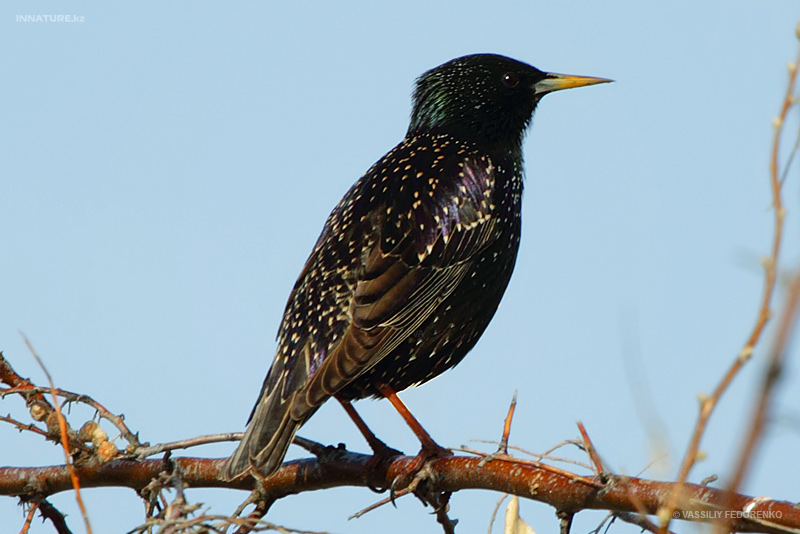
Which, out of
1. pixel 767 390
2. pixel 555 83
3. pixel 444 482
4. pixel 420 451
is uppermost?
pixel 555 83

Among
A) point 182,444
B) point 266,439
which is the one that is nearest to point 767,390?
point 182,444

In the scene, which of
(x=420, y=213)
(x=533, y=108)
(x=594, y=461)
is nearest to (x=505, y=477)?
(x=594, y=461)

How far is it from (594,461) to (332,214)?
8.32ft

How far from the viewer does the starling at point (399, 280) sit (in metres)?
3.79

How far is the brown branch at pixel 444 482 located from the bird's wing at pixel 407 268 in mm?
254

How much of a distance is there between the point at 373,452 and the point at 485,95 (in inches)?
80.2

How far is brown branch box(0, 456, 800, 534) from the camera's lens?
2.11 metres

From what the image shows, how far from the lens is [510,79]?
5.20m

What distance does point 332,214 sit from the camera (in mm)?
4723

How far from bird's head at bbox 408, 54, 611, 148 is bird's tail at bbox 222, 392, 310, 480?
1.92m

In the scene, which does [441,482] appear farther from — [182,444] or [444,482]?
[182,444]

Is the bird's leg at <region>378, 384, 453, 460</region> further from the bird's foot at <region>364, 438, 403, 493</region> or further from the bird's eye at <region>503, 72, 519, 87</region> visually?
the bird's eye at <region>503, 72, 519, 87</region>

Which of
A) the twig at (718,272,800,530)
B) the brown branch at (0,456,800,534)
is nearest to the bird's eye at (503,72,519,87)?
the brown branch at (0,456,800,534)

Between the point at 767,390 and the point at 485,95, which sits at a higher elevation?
the point at 485,95
